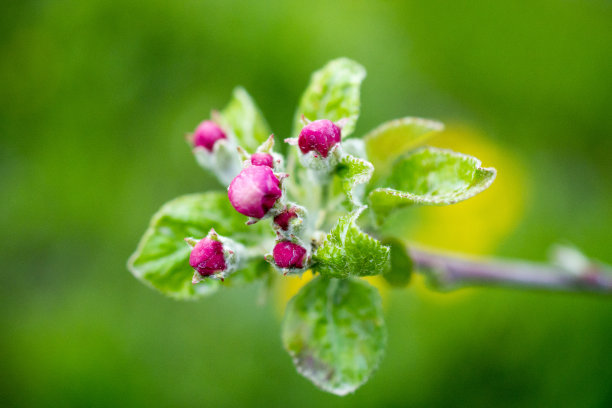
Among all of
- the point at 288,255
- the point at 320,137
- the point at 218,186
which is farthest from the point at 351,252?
the point at 218,186

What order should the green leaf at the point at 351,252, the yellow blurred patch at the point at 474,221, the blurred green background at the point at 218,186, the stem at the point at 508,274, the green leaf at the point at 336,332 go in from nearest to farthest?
the green leaf at the point at 351,252 < the green leaf at the point at 336,332 < the stem at the point at 508,274 < the blurred green background at the point at 218,186 < the yellow blurred patch at the point at 474,221

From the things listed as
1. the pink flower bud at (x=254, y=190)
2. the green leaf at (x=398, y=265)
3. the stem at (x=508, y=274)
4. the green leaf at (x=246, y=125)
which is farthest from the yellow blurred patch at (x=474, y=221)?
the pink flower bud at (x=254, y=190)

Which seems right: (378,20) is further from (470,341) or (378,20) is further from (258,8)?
(470,341)

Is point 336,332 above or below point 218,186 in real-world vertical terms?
below

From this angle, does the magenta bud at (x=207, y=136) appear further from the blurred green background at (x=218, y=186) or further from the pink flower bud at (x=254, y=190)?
the blurred green background at (x=218, y=186)

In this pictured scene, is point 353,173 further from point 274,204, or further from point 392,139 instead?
point 392,139

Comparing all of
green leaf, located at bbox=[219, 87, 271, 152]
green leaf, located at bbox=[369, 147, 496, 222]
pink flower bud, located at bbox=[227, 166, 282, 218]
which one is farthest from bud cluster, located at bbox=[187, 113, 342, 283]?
green leaf, located at bbox=[219, 87, 271, 152]

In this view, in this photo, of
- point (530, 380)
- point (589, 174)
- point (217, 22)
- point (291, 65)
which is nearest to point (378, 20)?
point (291, 65)
